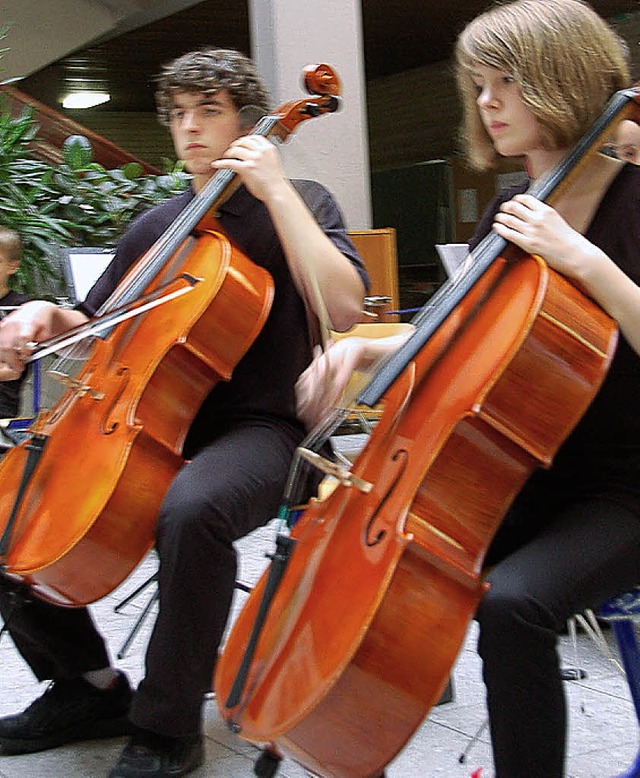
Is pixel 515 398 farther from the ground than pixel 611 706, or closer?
farther from the ground

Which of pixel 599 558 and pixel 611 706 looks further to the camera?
pixel 611 706

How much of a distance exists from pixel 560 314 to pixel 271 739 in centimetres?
63

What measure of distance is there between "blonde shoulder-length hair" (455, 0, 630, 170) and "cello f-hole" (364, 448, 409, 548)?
50 centimetres

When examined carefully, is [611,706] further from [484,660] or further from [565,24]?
[565,24]

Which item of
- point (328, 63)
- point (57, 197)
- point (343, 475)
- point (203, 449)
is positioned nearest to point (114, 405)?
point (203, 449)

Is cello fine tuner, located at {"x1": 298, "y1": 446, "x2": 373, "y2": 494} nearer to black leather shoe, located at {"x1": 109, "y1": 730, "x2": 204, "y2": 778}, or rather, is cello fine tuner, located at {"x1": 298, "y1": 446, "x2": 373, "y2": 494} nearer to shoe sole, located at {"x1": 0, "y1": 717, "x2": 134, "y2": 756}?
black leather shoe, located at {"x1": 109, "y1": 730, "x2": 204, "y2": 778}

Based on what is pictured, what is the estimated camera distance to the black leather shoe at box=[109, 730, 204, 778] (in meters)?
1.98

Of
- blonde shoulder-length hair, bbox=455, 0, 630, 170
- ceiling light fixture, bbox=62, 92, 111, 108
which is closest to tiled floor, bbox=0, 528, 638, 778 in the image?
blonde shoulder-length hair, bbox=455, 0, 630, 170

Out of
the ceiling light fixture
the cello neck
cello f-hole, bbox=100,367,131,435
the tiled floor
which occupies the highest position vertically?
the ceiling light fixture

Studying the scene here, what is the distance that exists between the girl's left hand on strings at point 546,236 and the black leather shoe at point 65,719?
1171 mm

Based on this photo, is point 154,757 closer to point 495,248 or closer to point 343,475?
point 343,475

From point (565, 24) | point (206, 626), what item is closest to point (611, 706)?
point (206, 626)

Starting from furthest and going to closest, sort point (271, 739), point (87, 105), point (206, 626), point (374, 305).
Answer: point (87, 105) < point (374, 305) < point (206, 626) < point (271, 739)

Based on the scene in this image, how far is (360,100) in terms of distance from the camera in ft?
18.6
